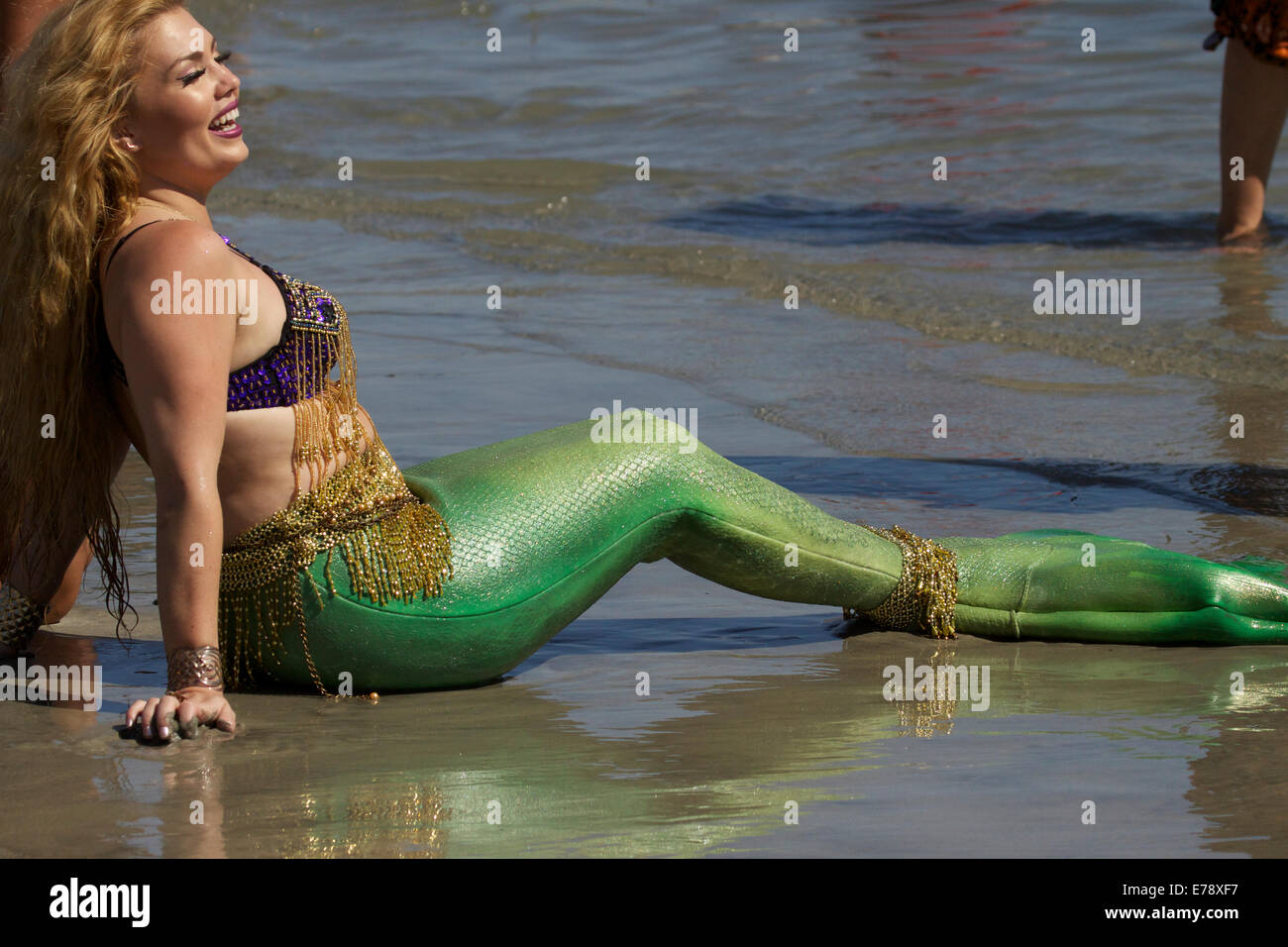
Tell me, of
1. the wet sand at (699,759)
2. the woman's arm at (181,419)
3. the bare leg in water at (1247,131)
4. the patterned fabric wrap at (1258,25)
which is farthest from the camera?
the bare leg in water at (1247,131)

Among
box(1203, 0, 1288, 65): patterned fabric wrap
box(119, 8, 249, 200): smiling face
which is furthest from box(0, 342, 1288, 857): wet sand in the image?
box(1203, 0, 1288, 65): patterned fabric wrap

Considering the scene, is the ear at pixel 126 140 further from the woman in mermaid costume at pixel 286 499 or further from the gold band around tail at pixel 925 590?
the gold band around tail at pixel 925 590

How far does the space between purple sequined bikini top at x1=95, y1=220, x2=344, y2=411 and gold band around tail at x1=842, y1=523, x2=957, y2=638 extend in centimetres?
116

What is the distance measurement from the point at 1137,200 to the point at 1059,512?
5793 mm

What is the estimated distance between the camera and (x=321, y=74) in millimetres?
15070

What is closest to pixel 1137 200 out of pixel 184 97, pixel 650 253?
pixel 650 253

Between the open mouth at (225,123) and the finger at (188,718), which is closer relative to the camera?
the finger at (188,718)

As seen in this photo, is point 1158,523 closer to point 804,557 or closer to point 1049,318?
point 804,557

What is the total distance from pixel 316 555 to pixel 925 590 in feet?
3.85

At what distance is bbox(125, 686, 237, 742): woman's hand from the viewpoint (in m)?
2.76

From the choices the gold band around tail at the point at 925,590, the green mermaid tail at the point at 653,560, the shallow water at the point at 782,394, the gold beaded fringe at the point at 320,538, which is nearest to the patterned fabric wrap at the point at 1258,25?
the shallow water at the point at 782,394

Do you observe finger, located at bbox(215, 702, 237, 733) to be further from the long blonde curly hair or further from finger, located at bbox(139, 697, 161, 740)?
the long blonde curly hair

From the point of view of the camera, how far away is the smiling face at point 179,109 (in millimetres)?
2816

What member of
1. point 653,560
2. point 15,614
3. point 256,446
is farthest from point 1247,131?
point 15,614
